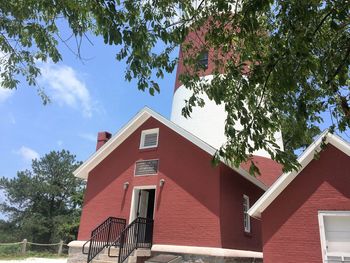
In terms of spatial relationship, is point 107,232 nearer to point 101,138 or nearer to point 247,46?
point 101,138

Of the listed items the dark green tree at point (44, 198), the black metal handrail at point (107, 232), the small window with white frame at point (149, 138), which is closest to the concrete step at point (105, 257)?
the black metal handrail at point (107, 232)

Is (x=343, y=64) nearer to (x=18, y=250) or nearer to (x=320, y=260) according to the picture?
(x=320, y=260)

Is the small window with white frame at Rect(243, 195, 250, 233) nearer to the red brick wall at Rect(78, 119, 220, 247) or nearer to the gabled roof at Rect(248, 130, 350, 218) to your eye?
the red brick wall at Rect(78, 119, 220, 247)

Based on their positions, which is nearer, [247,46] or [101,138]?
[247,46]

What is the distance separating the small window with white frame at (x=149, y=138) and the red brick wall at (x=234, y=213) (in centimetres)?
325

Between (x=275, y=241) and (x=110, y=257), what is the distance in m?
5.51

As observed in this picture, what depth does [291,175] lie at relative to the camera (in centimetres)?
1034

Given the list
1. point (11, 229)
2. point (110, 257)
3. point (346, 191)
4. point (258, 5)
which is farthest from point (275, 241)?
point (11, 229)

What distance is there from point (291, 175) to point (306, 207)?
991mm

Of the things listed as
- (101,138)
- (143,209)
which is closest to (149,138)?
(143,209)

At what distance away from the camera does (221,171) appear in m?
12.2

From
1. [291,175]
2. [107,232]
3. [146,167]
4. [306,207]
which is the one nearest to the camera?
[306,207]

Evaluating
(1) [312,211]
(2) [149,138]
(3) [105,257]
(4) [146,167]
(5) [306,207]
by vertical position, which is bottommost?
(3) [105,257]

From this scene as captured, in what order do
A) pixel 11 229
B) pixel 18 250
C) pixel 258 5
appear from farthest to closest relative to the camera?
pixel 11 229, pixel 18 250, pixel 258 5
